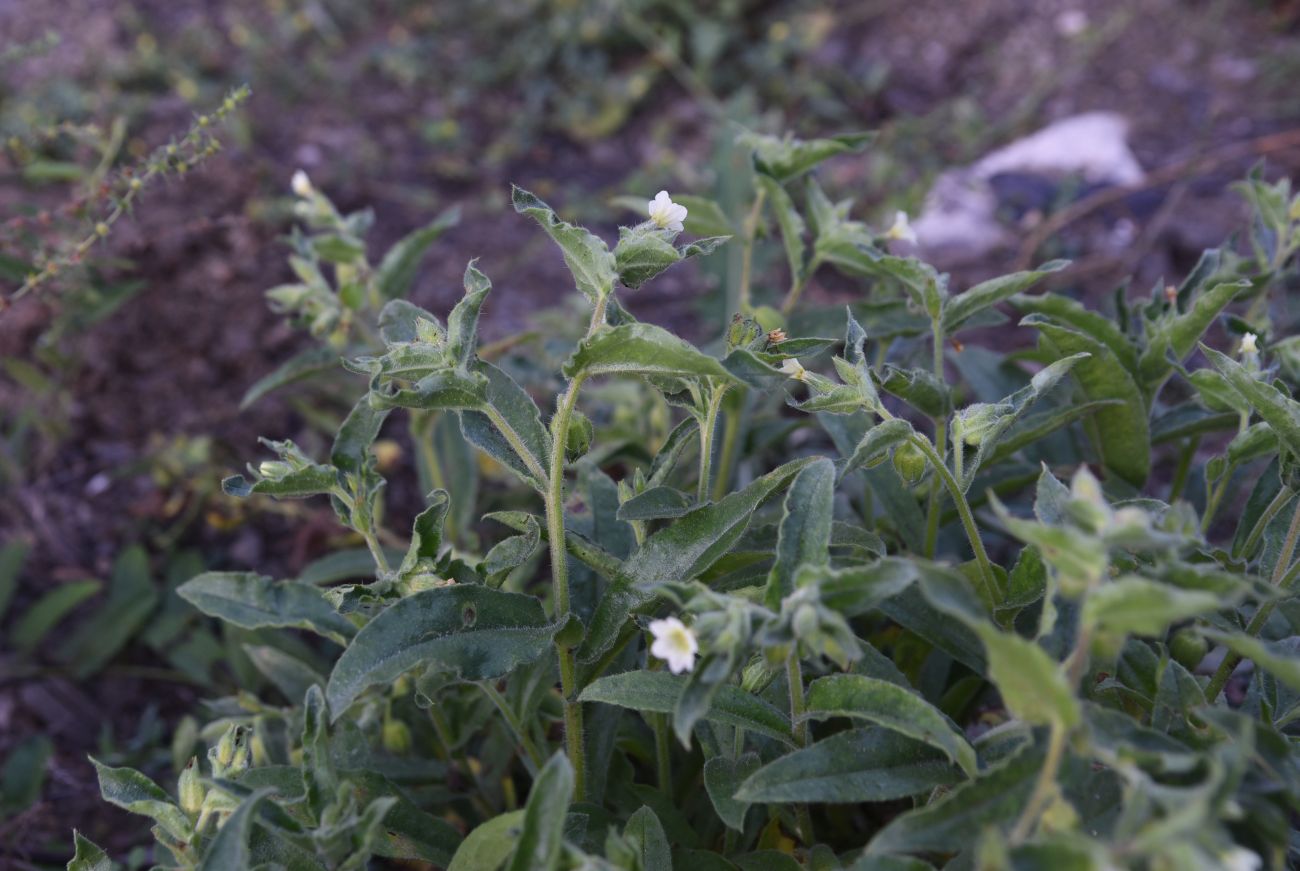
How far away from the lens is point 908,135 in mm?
4383

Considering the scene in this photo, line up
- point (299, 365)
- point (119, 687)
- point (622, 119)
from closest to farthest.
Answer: point (299, 365), point (119, 687), point (622, 119)

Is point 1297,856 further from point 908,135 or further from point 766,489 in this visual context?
point 908,135

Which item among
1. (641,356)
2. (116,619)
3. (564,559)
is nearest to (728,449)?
(564,559)

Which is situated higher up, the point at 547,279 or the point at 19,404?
the point at 19,404

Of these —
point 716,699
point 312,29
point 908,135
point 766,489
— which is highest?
point 312,29

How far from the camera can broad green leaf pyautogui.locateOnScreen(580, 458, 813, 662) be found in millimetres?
1703

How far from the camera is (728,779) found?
1.64 m

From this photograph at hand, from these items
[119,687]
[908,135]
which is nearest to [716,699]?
[119,687]

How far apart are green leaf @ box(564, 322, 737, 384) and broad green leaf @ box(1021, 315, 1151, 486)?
70 cm

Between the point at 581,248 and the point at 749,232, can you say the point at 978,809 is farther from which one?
the point at 749,232

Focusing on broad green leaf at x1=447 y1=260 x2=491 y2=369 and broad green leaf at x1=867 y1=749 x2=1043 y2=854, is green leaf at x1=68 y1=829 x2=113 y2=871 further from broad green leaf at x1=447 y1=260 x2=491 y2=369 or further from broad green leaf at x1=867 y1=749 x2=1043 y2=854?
broad green leaf at x1=867 y1=749 x2=1043 y2=854

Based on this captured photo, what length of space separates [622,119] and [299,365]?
2552 mm

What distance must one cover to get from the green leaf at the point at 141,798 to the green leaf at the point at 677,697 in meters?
0.62

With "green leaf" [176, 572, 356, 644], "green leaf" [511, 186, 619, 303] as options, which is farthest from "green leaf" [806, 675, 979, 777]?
"green leaf" [176, 572, 356, 644]
